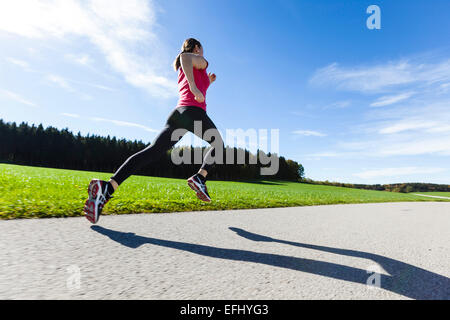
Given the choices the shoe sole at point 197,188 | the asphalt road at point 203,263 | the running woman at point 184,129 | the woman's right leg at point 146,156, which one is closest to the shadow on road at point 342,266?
the asphalt road at point 203,263

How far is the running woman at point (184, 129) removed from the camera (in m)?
2.87

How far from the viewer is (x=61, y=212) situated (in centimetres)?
341

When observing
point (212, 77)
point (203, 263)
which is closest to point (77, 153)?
point (212, 77)

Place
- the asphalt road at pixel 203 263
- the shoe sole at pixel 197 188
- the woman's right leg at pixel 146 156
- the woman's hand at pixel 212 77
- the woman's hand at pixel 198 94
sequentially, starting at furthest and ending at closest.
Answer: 1. the woman's hand at pixel 212 77
2. the shoe sole at pixel 197 188
3. the woman's hand at pixel 198 94
4. the woman's right leg at pixel 146 156
5. the asphalt road at pixel 203 263

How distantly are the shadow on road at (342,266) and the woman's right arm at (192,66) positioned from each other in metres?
1.75

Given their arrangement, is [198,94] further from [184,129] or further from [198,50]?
[198,50]

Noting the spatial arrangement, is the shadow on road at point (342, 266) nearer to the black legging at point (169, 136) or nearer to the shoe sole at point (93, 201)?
the shoe sole at point (93, 201)

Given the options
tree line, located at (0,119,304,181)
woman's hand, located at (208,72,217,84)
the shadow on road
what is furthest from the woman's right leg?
tree line, located at (0,119,304,181)

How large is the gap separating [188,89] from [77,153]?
7044 centimetres

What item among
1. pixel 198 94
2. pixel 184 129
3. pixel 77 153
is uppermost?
pixel 77 153

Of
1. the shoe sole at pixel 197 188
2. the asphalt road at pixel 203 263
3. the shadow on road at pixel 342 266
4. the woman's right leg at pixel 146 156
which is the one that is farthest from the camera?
the shoe sole at pixel 197 188

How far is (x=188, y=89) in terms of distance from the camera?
10.9 feet

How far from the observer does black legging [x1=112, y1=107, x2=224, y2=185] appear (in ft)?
9.90
